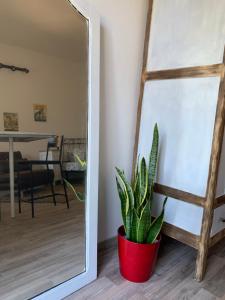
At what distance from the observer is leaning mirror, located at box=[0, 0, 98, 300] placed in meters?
1.40

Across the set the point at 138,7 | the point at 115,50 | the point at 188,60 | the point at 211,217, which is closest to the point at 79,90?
the point at 115,50

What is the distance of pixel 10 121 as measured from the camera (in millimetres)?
1393

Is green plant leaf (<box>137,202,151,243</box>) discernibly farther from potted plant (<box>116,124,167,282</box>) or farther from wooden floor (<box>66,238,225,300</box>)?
wooden floor (<box>66,238,225,300</box>)

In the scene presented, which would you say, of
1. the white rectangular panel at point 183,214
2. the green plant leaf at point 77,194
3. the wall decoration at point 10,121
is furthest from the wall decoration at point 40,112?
the white rectangular panel at point 183,214

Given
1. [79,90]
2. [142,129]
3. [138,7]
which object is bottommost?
[142,129]

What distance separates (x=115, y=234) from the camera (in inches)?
85.3

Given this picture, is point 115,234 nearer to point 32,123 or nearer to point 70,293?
point 70,293

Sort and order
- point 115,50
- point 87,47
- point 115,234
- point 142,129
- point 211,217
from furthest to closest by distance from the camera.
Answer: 1. point 115,234
2. point 142,129
3. point 115,50
4. point 211,217
5. point 87,47

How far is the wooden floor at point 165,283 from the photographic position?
1582mm

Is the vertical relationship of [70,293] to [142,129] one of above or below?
below

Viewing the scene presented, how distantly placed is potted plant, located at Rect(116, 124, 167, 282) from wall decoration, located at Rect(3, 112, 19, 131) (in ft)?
2.25

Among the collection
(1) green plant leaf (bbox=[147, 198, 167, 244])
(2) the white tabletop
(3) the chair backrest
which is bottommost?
(1) green plant leaf (bbox=[147, 198, 167, 244])

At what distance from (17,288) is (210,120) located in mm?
1552

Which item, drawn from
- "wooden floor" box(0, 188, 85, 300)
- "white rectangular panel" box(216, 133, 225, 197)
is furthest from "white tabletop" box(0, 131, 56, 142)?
"white rectangular panel" box(216, 133, 225, 197)
